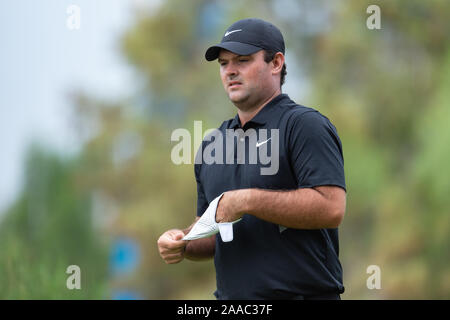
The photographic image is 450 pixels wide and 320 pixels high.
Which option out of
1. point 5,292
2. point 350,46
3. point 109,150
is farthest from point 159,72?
point 5,292

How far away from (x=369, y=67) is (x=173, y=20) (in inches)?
232

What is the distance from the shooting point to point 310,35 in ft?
51.4

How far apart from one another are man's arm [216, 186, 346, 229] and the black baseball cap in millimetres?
692

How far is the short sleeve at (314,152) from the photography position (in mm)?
2516

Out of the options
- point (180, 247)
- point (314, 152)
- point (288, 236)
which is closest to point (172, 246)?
point (180, 247)

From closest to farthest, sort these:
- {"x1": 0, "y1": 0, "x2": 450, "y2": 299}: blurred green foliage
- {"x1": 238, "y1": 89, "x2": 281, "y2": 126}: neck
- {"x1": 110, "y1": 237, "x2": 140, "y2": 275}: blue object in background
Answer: {"x1": 238, "y1": 89, "x2": 281, "y2": 126}: neck, {"x1": 0, "y1": 0, "x2": 450, "y2": 299}: blurred green foliage, {"x1": 110, "y1": 237, "x2": 140, "y2": 275}: blue object in background

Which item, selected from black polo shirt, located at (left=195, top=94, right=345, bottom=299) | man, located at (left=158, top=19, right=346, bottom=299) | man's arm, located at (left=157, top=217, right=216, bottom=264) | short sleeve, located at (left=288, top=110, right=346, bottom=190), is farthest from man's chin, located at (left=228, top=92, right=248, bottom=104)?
man's arm, located at (left=157, top=217, right=216, bottom=264)

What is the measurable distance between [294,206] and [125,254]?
12.3 m

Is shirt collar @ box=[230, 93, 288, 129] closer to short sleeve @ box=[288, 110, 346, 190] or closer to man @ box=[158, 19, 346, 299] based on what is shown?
man @ box=[158, 19, 346, 299]

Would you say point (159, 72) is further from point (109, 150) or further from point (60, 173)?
point (60, 173)

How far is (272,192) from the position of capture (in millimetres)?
2490

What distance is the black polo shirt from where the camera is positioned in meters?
2.56

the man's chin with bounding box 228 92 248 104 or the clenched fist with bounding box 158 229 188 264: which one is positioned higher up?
the man's chin with bounding box 228 92 248 104

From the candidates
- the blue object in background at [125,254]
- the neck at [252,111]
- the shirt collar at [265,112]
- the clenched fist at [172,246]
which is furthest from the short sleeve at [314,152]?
the blue object in background at [125,254]
